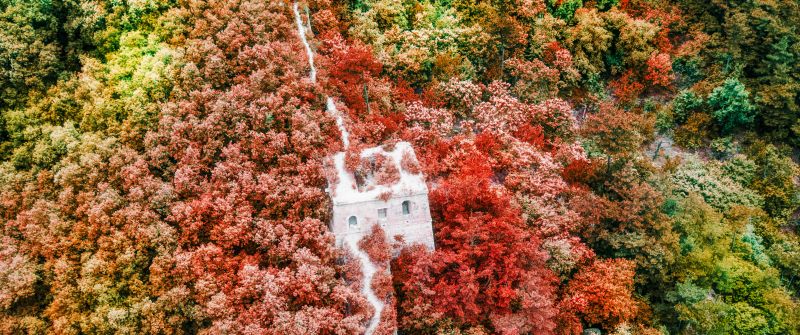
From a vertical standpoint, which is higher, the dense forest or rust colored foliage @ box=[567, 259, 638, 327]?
the dense forest

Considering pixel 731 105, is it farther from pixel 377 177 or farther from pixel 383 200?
Result: pixel 383 200

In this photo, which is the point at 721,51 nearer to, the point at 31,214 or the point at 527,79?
the point at 527,79

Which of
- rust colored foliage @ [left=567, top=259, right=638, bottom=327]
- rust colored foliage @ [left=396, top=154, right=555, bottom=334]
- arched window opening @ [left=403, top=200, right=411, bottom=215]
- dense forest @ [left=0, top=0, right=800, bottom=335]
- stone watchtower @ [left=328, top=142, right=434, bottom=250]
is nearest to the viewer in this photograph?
rust colored foliage @ [left=396, top=154, right=555, bottom=334]

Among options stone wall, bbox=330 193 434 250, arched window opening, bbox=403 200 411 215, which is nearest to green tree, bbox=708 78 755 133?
stone wall, bbox=330 193 434 250

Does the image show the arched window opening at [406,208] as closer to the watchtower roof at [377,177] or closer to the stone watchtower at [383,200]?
the stone watchtower at [383,200]

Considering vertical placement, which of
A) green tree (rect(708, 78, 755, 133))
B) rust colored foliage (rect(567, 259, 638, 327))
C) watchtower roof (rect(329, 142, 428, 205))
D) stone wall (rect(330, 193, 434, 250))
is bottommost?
rust colored foliage (rect(567, 259, 638, 327))

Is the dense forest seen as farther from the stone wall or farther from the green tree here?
the stone wall

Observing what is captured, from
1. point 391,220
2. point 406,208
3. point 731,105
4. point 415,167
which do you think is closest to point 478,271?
point 406,208

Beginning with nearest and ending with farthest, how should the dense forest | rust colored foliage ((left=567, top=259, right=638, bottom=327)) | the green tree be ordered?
1. the dense forest
2. rust colored foliage ((left=567, top=259, right=638, bottom=327))
3. the green tree

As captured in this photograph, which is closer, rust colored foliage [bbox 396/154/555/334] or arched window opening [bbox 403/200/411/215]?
rust colored foliage [bbox 396/154/555/334]
